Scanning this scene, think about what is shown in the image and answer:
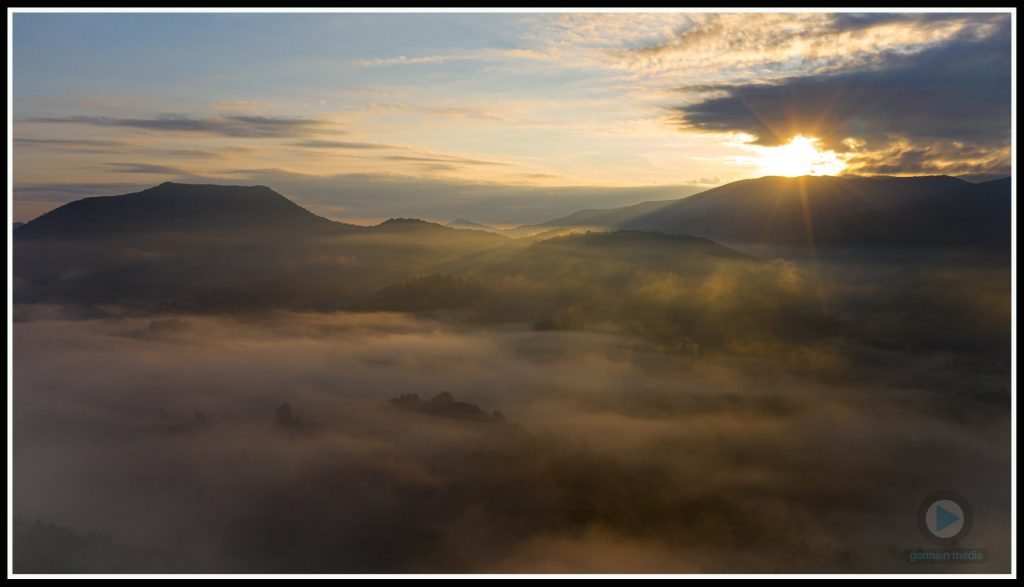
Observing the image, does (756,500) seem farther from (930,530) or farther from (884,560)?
(930,530)

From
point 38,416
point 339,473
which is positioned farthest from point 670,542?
point 38,416

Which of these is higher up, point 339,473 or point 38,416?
point 38,416

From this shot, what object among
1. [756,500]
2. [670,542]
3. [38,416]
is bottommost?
[670,542]

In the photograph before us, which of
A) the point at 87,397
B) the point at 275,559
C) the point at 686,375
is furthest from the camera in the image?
the point at 686,375

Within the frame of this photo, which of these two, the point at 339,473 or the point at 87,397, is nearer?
the point at 339,473

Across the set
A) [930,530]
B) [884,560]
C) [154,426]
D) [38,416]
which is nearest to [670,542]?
[884,560]

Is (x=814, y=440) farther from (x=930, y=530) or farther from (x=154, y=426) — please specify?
(x=154, y=426)

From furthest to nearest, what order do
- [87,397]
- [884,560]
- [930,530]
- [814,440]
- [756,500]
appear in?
[87,397] < [814,440] < [756,500] < [884,560] < [930,530]
